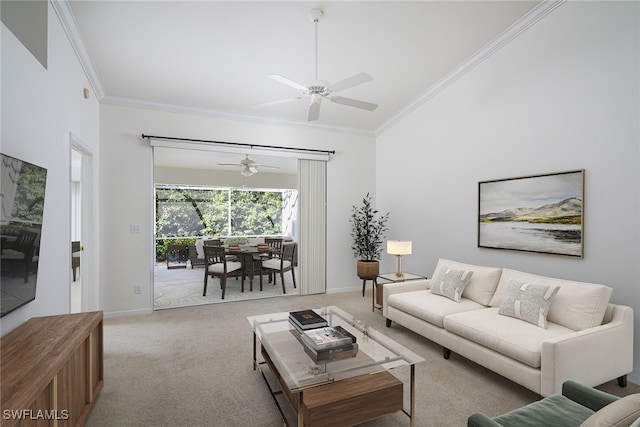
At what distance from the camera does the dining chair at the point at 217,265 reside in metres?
5.14

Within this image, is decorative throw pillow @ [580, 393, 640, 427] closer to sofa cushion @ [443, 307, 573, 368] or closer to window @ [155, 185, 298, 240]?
sofa cushion @ [443, 307, 573, 368]

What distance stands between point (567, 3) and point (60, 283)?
5.05 meters

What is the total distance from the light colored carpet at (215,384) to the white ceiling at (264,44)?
299 centimetres

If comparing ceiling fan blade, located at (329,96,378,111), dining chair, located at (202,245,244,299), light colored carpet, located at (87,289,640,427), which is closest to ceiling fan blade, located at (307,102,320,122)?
ceiling fan blade, located at (329,96,378,111)

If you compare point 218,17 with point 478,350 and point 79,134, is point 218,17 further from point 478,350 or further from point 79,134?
point 478,350

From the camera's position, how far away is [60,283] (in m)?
2.58

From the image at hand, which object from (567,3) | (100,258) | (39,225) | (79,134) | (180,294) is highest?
(567,3)

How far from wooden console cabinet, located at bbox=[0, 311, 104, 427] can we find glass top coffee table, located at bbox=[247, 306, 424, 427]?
1.15 m

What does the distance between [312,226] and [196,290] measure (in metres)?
2.38

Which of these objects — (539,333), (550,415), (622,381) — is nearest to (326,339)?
(550,415)

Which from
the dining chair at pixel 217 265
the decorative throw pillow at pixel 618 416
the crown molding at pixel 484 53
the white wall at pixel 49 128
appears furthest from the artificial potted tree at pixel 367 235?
the decorative throw pillow at pixel 618 416

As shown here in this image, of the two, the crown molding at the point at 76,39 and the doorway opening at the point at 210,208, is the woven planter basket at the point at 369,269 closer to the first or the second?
the doorway opening at the point at 210,208

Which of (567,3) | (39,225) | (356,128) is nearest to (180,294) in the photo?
(39,225)

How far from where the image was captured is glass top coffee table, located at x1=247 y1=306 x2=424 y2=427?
5.89 feet
